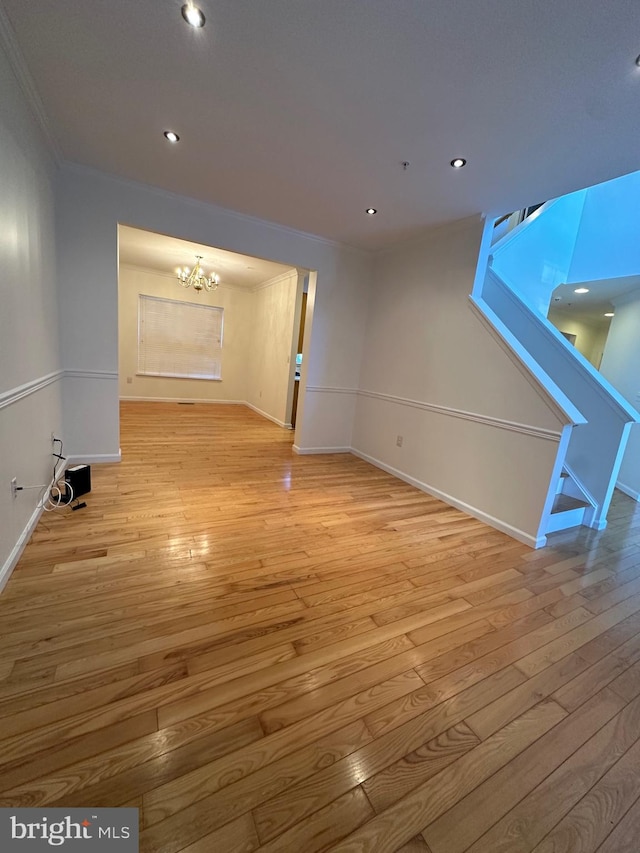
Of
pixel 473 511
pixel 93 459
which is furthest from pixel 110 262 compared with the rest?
pixel 473 511

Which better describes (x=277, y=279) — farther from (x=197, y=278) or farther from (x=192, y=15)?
(x=192, y=15)

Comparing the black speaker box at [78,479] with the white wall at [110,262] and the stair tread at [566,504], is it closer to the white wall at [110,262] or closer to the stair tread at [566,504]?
the white wall at [110,262]

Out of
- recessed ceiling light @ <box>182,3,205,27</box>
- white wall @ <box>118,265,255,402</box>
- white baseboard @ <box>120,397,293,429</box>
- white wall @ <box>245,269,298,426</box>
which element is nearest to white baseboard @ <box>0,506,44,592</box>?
recessed ceiling light @ <box>182,3,205,27</box>

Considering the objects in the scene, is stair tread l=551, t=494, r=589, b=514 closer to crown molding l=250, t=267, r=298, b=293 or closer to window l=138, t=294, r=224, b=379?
crown molding l=250, t=267, r=298, b=293

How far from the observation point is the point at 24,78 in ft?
6.21

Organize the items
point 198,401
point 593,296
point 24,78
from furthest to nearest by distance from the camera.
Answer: point 198,401 < point 593,296 < point 24,78

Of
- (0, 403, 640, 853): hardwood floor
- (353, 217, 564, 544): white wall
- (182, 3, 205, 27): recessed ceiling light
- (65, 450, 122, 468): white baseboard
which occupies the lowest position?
(0, 403, 640, 853): hardwood floor

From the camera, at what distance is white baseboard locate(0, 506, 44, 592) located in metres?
1.74

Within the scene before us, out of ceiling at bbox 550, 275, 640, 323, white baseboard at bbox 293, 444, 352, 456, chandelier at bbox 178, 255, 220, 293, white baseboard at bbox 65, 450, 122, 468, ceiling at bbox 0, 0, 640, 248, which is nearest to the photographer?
ceiling at bbox 0, 0, 640, 248

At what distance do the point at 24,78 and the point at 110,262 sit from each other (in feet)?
4.63

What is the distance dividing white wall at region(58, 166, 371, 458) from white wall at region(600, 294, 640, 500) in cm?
376

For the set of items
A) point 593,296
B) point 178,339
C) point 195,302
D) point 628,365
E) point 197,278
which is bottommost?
point 178,339

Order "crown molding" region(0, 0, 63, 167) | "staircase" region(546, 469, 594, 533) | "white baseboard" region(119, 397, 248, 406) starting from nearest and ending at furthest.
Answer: "crown molding" region(0, 0, 63, 167), "staircase" region(546, 469, 594, 533), "white baseboard" region(119, 397, 248, 406)

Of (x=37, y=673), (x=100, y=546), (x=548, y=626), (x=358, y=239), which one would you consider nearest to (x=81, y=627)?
Answer: (x=37, y=673)
